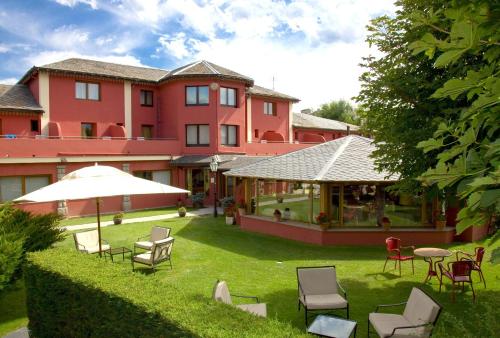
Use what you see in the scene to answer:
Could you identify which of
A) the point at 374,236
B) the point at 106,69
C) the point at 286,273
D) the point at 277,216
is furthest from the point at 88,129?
the point at 374,236

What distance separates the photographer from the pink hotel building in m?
22.3

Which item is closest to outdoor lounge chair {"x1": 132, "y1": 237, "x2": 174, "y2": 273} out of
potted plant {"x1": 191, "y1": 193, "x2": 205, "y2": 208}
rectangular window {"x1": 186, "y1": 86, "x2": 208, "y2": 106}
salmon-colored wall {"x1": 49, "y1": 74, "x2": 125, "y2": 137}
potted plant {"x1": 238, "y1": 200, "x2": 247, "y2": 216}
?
potted plant {"x1": 238, "y1": 200, "x2": 247, "y2": 216}

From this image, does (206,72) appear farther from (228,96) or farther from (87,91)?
(87,91)

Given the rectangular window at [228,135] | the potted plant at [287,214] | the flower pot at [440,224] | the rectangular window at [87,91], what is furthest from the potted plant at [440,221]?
the rectangular window at [87,91]

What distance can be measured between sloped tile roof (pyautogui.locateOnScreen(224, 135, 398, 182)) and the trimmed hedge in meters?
10.5

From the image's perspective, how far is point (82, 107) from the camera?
86.5ft

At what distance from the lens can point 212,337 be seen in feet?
13.7

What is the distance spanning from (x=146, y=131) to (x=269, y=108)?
12.2m

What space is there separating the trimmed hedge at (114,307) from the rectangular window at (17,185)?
1633cm

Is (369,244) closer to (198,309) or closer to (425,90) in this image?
(425,90)

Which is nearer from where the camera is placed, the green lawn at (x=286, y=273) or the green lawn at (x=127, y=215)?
the green lawn at (x=286, y=273)

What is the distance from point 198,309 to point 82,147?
21121mm

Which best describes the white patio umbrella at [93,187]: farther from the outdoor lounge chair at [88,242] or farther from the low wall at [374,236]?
the low wall at [374,236]

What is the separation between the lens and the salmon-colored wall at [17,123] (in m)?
23.9
